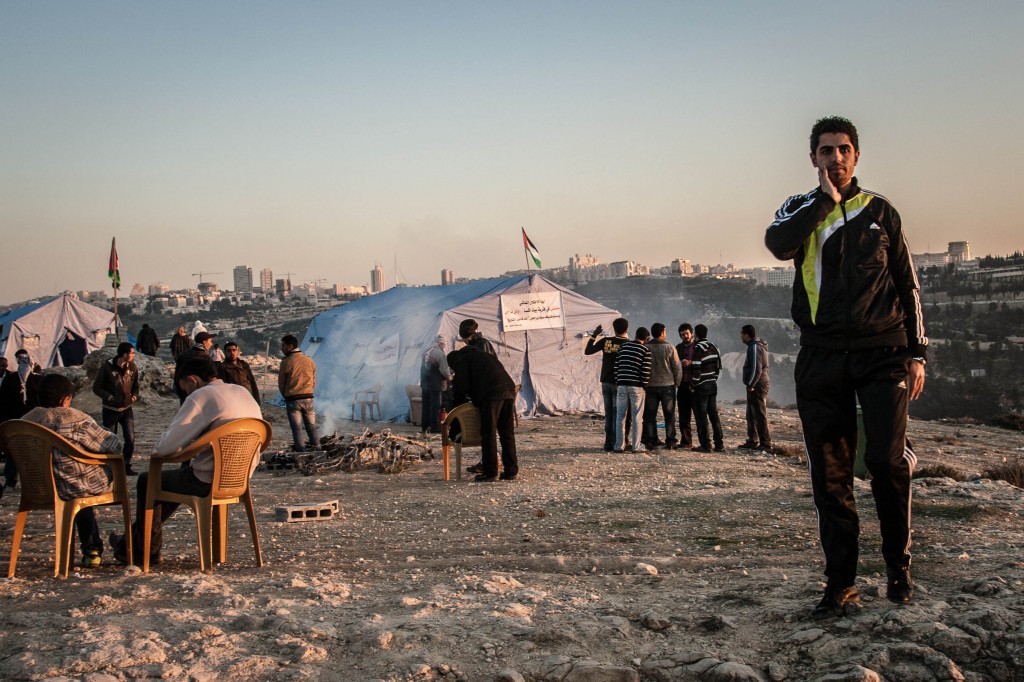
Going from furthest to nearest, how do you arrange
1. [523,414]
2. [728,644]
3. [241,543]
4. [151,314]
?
[151,314] → [523,414] → [241,543] → [728,644]

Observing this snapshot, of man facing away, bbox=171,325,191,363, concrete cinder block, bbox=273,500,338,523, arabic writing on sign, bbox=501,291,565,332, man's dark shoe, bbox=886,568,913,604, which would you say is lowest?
concrete cinder block, bbox=273,500,338,523

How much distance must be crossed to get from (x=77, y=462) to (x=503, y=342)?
47.7 feet

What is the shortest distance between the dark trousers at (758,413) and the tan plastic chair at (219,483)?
860 centimetres

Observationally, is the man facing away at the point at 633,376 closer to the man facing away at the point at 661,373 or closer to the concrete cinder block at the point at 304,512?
the man facing away at the point at 661,373

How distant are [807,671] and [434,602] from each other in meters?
1.95

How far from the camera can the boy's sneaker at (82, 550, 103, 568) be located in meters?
5.91

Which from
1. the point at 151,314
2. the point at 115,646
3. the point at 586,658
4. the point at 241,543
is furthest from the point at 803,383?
the point at 151,314

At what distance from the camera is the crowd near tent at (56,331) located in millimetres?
28000

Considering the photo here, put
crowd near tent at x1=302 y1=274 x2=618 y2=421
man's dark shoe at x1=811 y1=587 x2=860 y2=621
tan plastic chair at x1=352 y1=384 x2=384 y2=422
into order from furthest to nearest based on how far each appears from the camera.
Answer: tan plastic chair at x1=352 y1=384 x2=384 y2=422
crowd near tent at x1=302 y1=274 x2=618 y2=421
man's dark shoe at x1=811 y1=587 x2=860 y2=621

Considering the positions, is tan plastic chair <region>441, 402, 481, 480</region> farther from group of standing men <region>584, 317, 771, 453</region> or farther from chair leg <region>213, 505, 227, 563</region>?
chair leg <region>213, 505, 227, 563</region>

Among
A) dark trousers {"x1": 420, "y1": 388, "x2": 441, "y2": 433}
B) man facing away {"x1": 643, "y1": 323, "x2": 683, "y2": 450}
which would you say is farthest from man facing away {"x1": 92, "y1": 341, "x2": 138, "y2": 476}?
man facing away {"x1": 643, "y1": 323, "x2": 683, "y2": 450}

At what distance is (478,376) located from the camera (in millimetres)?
9719

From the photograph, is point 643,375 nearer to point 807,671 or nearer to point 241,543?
point 241,543

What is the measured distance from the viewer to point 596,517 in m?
7.50
